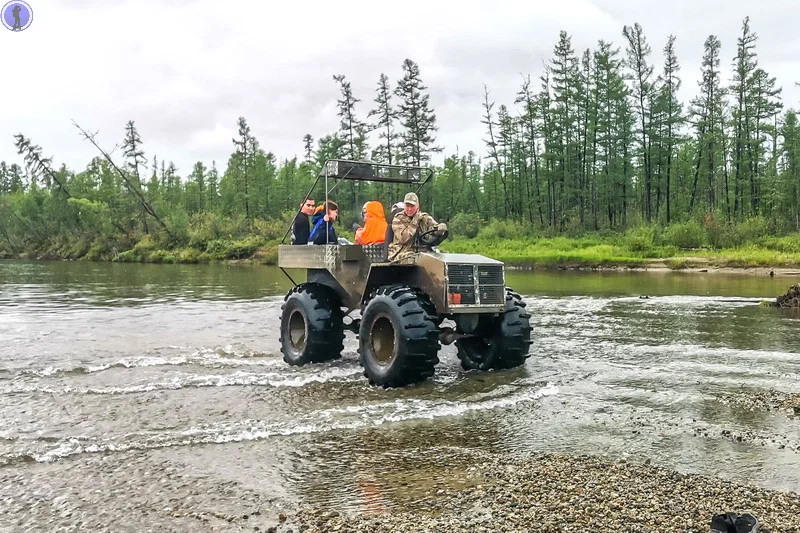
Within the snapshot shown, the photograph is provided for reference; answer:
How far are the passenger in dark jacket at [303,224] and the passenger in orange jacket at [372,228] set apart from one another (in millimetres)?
1220

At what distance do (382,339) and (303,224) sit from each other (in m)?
3.18

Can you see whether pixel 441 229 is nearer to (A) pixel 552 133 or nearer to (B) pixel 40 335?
(B) pixel 40 335

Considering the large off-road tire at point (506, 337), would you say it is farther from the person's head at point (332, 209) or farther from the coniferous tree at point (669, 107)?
the coniferous tree at point (669, 107)

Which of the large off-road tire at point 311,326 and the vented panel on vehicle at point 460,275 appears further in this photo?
the large off-road tire at point 311,326

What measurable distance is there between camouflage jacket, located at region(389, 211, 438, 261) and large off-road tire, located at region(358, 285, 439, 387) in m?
0.63

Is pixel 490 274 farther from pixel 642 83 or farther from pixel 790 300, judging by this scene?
pixel 642 83

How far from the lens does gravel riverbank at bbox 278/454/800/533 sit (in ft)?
13.5

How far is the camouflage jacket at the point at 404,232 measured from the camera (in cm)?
905

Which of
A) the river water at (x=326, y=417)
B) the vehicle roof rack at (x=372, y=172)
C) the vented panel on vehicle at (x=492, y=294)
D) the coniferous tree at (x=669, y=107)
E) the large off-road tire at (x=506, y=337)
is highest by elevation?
the coniferous tree at (x=669, y=107)

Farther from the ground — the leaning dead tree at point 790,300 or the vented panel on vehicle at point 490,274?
the vented panel on vehicle at point 490,274

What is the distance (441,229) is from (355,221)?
6.97 feet

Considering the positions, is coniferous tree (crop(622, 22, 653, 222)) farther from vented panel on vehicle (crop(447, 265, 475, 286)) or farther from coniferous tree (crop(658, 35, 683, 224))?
vented panel on vehicle (crop(447, 265, 475, 286))

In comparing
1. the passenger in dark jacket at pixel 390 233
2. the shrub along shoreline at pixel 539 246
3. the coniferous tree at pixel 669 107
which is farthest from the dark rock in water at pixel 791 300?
the coniferous tree at pixel 669 107

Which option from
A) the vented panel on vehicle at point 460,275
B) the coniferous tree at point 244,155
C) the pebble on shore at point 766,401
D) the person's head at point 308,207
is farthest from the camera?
the coniferous tree at point 244,155
